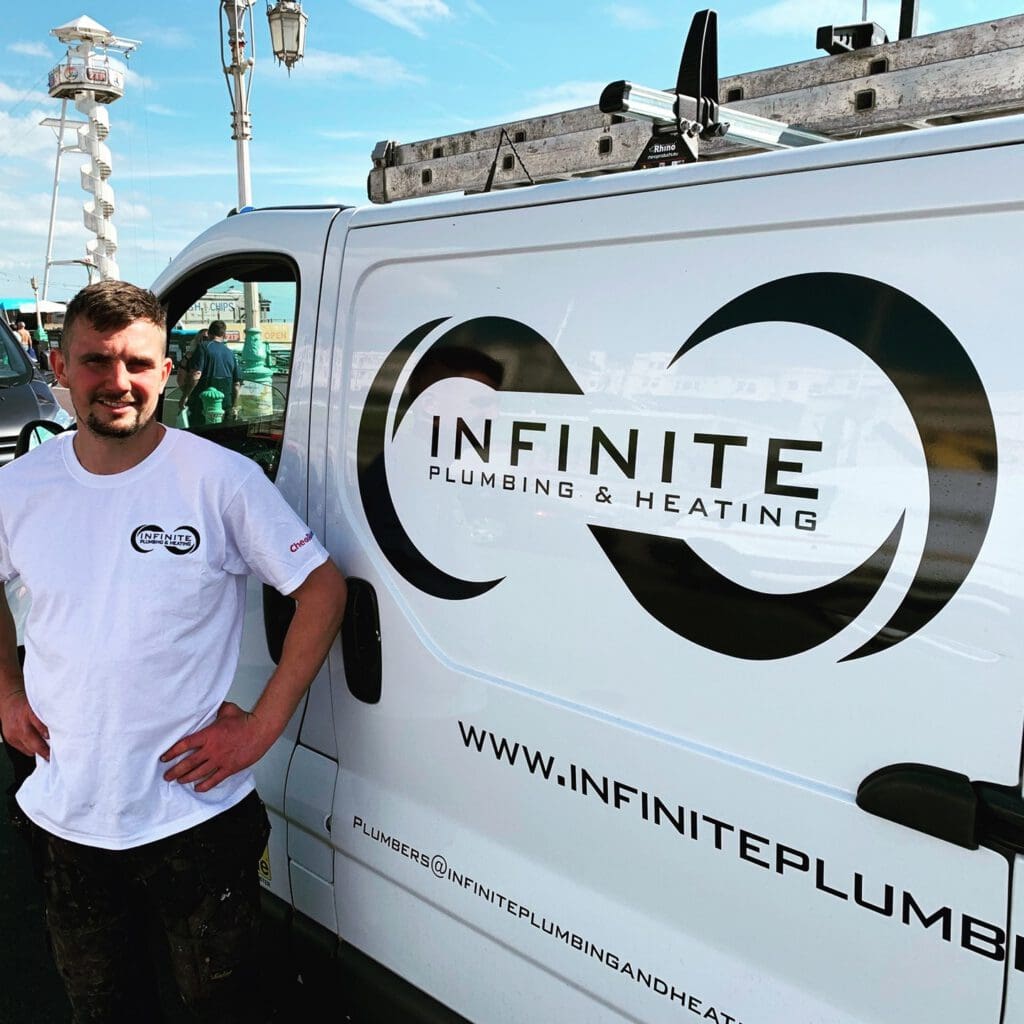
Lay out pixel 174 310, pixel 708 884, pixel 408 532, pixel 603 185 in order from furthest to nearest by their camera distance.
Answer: pixel 174 310 → pixel 408 532 → pixel 603 185 → pixel 708 884

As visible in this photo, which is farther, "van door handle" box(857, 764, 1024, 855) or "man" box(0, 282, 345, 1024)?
"man" box(0, 282, 345, 1024)

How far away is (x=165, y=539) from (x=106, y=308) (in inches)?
18.2

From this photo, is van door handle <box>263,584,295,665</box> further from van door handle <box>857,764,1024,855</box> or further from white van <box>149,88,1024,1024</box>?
van door handle <box>857,764,1024,855</box>

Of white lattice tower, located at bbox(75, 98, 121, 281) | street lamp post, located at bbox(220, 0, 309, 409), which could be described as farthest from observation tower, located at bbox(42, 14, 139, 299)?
street lamp post, located at bbox(220, 0, 309, 409)

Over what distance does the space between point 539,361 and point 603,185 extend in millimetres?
295

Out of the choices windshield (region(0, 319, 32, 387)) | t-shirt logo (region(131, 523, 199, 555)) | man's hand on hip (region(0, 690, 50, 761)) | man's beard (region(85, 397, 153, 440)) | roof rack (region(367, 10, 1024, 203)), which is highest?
roof rack (region(367, 10, 1024, 203))

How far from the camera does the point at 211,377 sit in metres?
2.55

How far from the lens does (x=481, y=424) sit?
1.60 metres

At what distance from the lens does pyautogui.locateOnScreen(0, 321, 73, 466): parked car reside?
6801 mm

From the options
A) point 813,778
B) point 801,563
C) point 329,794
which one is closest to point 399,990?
point 329,794

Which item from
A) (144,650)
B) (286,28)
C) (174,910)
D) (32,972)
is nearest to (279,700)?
(144,650)

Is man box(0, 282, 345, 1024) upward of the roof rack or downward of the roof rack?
downward

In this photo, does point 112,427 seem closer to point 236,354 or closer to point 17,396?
point 236,354

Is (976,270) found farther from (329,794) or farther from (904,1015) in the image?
(329,794)
